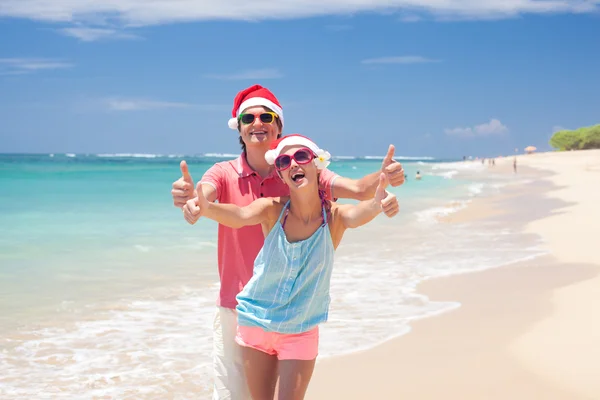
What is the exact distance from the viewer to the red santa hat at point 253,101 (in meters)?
3.83

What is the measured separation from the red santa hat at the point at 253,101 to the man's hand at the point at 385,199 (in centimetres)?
82

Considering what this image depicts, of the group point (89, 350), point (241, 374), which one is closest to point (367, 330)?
point (89, 350)

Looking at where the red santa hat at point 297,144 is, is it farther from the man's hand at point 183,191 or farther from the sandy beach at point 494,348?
the sandy beach at point 494,348

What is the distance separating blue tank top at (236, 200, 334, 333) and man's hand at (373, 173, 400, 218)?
A: 1.05 feet

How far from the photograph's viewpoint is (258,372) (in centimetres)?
350

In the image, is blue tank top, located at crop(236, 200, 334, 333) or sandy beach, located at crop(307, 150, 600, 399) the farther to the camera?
sandy beach, located at crop(307, 150, 600, 399)

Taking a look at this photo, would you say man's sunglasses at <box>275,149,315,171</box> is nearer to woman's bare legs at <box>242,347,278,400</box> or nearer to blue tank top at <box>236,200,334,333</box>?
blue tank top at <box>236,200,334,333</box>

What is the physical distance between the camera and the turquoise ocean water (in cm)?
591

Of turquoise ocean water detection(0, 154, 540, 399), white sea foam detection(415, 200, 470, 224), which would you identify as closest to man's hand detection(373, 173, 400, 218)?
turquoise ocean water detection(0, 154, 540, 399)

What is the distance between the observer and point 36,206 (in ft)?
80.8

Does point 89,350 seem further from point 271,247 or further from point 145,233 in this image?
point 145,233

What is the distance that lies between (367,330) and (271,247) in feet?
12.5

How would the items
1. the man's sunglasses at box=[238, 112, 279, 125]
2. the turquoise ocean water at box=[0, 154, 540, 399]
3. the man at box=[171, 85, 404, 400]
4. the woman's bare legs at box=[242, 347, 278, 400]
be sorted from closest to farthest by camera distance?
1. the woman's bare legs at box=[242, 347, 278, 400]
2. the man at box=[171, 85, 404, 400]
3. the man's sunglasses at box=[238, 112, 279, 125]
4. the turquoise ocean water at box=[0, 154, 540, 399]

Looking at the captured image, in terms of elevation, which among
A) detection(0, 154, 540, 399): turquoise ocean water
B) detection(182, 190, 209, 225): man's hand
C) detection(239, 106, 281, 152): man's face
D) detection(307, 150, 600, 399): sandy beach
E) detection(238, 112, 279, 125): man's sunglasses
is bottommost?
detection(0, 154, 540, 399): turquoise ocean water
